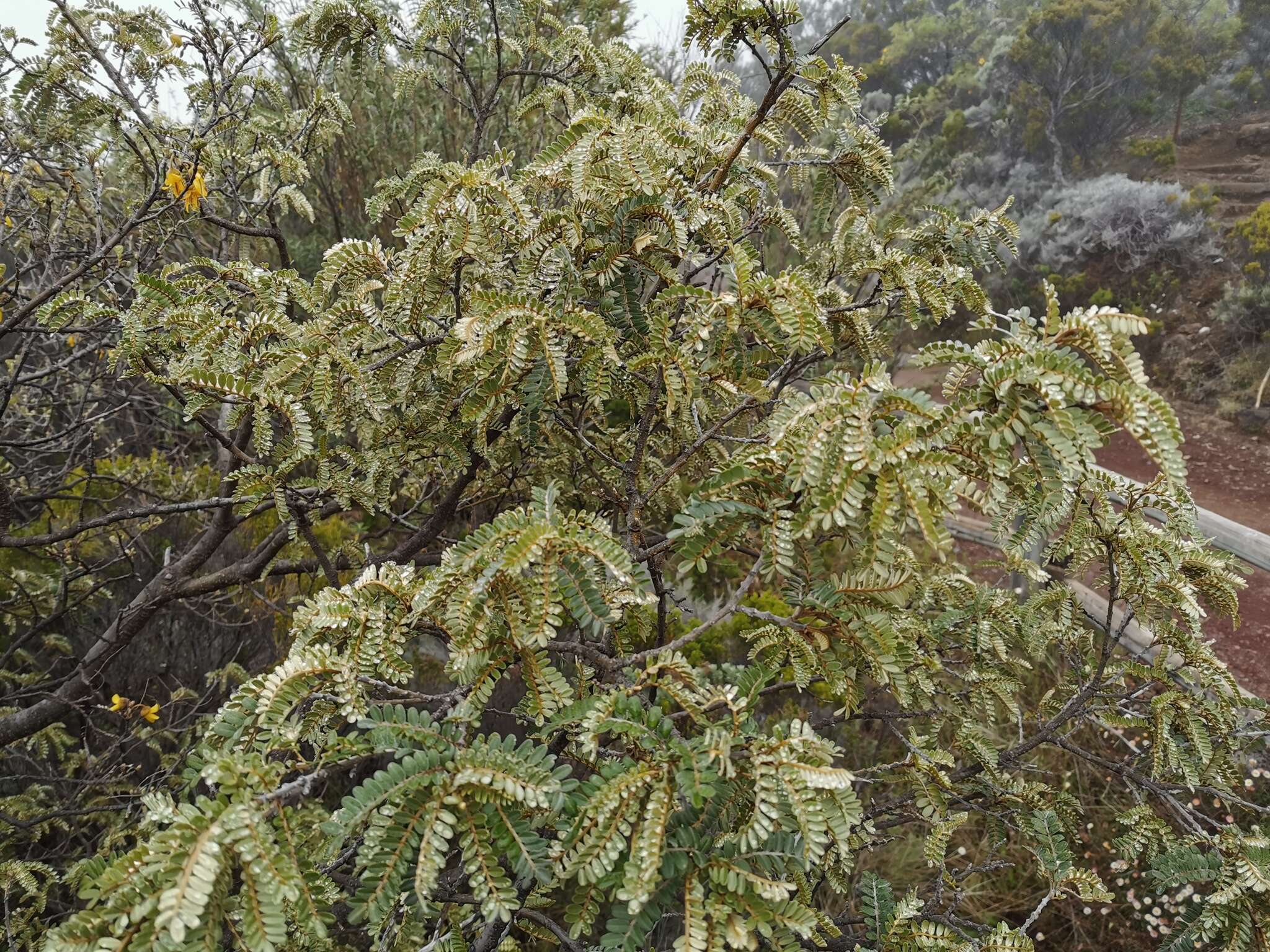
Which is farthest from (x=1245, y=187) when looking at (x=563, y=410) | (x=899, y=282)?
(x=563, y=410)

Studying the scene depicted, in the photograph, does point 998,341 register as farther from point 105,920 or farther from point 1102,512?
point 105,920

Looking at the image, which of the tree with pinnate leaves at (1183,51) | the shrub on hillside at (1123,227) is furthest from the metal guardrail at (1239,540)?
the tree with pinnate leaves at (1183,51)

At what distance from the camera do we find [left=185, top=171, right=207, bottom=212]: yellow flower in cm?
226

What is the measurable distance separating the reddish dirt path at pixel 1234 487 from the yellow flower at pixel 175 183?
553 centimetres

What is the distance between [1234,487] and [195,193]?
841 cm

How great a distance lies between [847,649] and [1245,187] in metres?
14.7

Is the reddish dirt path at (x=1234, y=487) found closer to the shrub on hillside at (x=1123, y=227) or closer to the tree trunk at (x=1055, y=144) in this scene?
the shrub on hillside at (x=1123, y=227)

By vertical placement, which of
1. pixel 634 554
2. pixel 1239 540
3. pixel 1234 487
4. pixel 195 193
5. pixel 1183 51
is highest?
pixel 1183 51

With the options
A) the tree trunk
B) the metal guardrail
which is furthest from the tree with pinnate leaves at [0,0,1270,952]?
the tree trunk

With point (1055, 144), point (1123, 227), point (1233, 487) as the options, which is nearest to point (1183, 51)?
point (1055, 144)

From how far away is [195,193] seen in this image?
7.61 feet

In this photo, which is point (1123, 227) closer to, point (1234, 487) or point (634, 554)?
point (1234, 487)

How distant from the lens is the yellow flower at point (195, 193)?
2.26 m

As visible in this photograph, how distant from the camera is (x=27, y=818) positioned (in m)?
2.48
